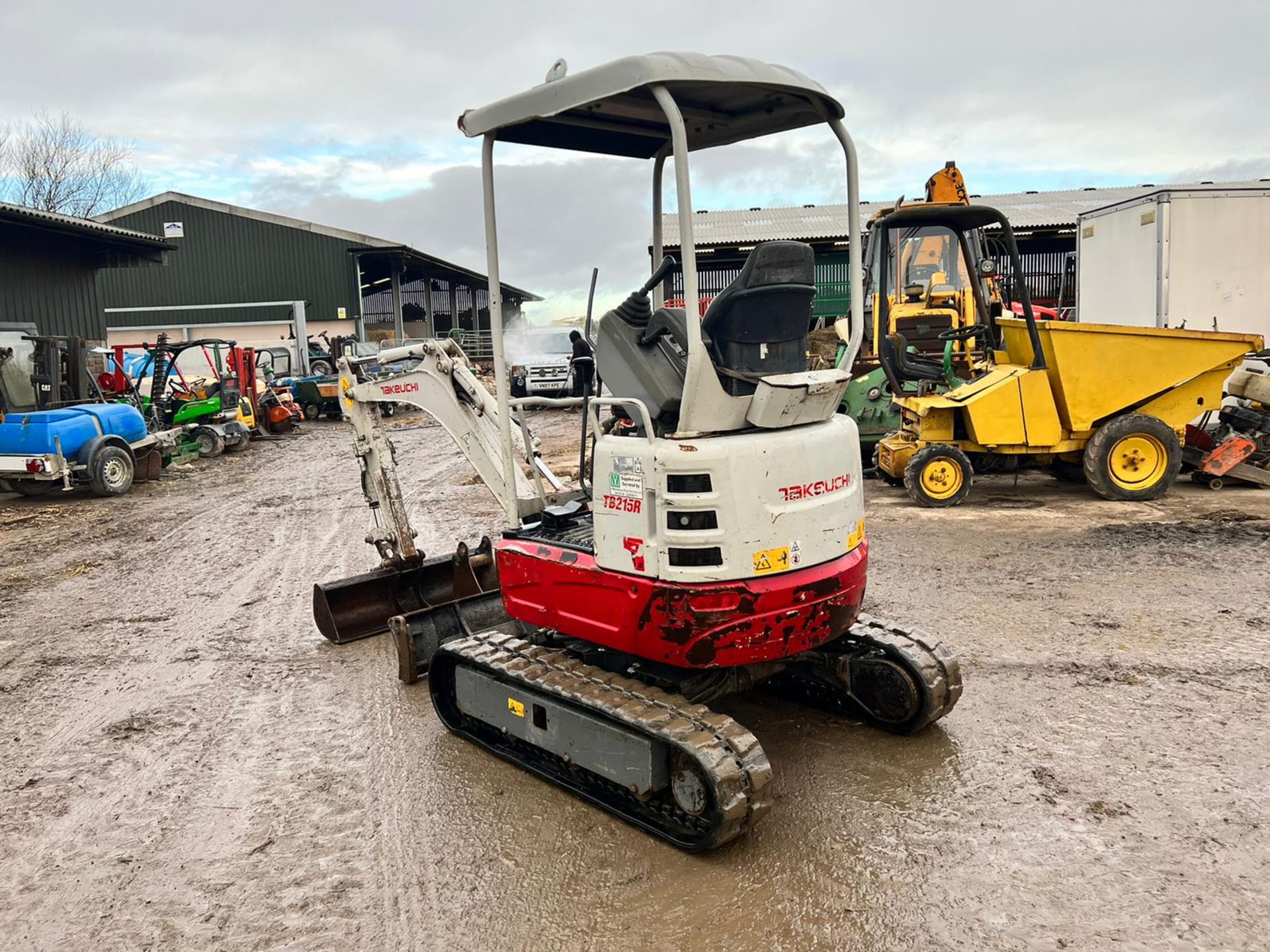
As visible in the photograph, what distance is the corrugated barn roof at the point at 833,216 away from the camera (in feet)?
90.4

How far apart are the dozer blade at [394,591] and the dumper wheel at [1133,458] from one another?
6.20 metres

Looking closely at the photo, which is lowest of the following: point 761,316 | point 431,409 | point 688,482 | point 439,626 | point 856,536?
point 439,626

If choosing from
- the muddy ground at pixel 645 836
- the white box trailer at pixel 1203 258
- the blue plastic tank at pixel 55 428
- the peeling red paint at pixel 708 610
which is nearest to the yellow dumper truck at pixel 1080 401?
the muddy ground at pixel 645 836

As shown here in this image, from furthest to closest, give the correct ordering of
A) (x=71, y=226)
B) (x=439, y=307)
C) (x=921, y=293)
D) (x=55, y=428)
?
(x=439, y=307), (x=71, y=226), (x=921, y=293), (x=55, y=428)

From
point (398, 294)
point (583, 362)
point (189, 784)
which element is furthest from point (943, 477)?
point (398, 294)

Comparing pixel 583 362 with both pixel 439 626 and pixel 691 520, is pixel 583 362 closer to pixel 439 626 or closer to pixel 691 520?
pixel 691 520

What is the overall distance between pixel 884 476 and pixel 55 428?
10380mm

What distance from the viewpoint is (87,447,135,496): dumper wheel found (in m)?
12.9

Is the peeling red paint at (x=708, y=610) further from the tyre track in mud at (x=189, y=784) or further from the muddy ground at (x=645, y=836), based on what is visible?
the tyre track in mud at (x=189, y=784)

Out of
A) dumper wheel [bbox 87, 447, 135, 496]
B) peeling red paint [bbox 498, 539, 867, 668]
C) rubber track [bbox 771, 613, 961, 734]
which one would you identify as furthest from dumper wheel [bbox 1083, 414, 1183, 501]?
dumper wheel [bbox 87, 447, 135, 496]

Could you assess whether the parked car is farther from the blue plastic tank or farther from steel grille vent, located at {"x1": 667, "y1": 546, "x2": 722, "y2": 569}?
steel grille vent, located at {"x1": 667, "y1": 546, "x2": 722, "y2": 569}

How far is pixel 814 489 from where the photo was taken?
3.97m

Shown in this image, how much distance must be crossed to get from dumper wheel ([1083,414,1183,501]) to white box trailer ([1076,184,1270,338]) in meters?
5.46

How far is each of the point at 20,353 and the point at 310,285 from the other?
66.4ft
